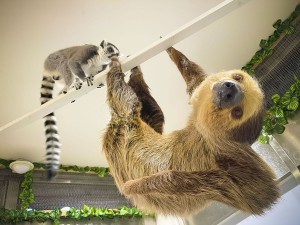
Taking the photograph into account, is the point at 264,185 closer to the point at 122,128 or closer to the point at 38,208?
the point at 122,128

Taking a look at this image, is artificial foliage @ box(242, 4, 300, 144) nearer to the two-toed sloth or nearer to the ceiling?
the ceiling

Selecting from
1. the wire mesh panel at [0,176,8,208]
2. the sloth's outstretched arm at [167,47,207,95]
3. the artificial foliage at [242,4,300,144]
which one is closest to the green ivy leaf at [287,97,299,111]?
the artificial foliage at [242,4,300,144]

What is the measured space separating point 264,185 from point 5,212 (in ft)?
10.2

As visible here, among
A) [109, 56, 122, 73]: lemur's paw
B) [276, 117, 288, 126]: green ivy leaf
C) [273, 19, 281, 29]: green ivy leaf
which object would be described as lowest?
[109, 56, 122, 73]: lemur's paw

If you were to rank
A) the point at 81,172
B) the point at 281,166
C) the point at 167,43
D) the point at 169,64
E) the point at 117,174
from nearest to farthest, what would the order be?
the point at 117,174
the point at 167,43
the point at 281,166
the point at 169,64
the point at 81,172

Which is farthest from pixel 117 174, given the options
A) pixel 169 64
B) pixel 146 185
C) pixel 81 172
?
pixel 81 172

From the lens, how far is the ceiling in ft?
9.27

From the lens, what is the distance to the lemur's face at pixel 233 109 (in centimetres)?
126

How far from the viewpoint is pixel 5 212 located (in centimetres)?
351

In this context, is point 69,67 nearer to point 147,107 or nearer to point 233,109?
point 147,107

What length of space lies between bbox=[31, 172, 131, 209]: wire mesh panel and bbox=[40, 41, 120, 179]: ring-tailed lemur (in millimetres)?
1495

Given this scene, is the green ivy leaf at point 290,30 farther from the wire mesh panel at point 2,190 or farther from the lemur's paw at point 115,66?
the wire mesh panel at point 2,190

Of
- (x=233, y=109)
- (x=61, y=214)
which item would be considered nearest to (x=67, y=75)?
(x=61, y=214)

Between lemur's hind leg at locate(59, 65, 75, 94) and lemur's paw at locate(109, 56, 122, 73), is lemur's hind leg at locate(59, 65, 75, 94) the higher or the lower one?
the higher one
